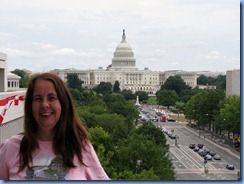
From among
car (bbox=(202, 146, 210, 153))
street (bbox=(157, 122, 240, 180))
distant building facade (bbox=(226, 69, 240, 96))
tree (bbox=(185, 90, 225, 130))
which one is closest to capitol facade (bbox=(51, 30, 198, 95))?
distant building facade (bbox=(226, 69, 240, 96))

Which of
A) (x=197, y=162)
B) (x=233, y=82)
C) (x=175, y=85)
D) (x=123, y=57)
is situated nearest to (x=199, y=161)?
(x=197, y=162)

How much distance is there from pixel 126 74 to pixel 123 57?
6.25 m

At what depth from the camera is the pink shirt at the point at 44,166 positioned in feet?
7.45

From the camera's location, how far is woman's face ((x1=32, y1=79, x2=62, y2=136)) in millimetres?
2332

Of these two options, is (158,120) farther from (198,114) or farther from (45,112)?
(45,112)

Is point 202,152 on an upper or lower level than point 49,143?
lower

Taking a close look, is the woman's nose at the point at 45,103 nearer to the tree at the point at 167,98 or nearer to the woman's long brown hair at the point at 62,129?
the woman's long brown hair at the point at 62,129

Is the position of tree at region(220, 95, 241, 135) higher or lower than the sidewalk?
higher

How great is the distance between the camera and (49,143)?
92.3 inches

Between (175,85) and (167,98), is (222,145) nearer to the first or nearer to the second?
(167,98)

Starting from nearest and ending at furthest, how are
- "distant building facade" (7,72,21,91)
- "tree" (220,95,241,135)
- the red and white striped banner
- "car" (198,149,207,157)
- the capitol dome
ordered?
the red and white striped banner, "car" (198,149,207,157), "tree" (220,95,241,135), "distant building facade" (7,72,21,91), the capitol dome

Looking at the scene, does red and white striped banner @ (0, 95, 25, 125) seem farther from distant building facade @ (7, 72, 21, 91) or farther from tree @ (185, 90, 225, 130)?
tree @ (185, 90, 225, 130)

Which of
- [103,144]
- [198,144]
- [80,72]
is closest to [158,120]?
[198,144]

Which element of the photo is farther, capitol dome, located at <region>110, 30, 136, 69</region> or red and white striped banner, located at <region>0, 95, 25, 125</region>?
capitol dome, located at <region>110, 30, 136, 69</region>
